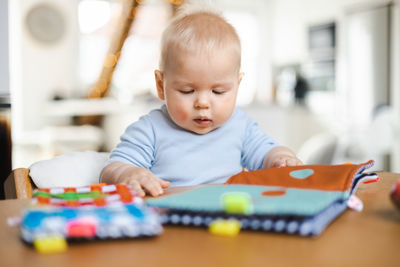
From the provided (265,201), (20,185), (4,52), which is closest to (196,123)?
(20,185)

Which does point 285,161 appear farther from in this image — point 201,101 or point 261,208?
point 261,208

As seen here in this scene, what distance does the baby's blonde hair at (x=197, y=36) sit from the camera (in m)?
0.94

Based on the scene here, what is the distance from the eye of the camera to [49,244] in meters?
0.41

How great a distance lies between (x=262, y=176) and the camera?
2.50 ft

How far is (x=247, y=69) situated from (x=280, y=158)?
279 inches

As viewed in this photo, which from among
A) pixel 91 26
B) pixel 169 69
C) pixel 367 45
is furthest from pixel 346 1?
pixel 169 69

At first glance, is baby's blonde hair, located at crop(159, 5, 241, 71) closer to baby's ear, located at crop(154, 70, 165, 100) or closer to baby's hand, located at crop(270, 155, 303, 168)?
baby's ear, located at crop(154, 70, 165, 100)

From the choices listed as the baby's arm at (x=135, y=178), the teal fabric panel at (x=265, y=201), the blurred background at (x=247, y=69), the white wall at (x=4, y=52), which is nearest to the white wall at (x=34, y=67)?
the blurred background at (x=247, y=69)

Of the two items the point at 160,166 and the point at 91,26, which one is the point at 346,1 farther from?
the point at 160,166

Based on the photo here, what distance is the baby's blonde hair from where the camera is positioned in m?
0.94

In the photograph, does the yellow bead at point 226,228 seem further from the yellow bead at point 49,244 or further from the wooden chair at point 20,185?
the wooden chair at point 20,185

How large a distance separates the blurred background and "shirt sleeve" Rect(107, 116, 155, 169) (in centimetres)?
313

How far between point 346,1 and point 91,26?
3979mm

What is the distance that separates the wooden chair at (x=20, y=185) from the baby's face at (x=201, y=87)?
1.15ft
